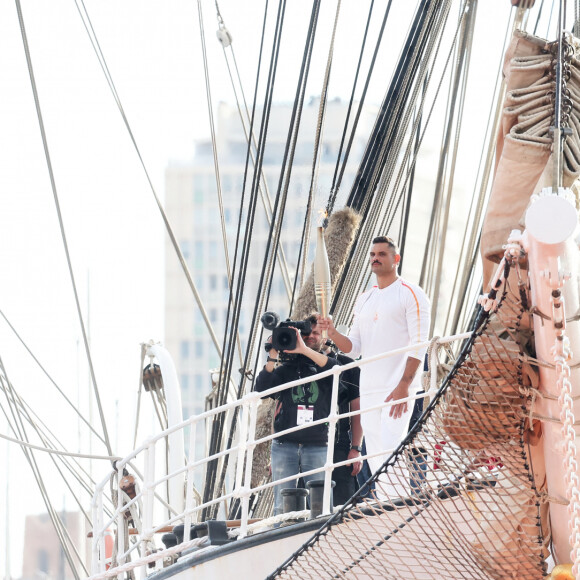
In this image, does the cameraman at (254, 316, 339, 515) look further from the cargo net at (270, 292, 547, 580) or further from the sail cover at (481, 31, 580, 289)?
the sail cover at (481, 31, 580, 289)

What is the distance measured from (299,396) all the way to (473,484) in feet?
6.18

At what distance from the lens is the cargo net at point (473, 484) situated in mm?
3418

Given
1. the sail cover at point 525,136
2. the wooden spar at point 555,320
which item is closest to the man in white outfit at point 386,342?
the sail cover at point 525,136

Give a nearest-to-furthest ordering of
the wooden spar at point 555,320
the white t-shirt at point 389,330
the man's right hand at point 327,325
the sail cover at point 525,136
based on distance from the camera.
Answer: the wooden spar at point 555,320, the sail cover at point 525,136, the white t-shirt at point 389,330, the man's right hand at point 327,325

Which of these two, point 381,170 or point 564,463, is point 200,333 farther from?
point 564,463

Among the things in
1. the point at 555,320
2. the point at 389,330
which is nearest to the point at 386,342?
the point at 389,330

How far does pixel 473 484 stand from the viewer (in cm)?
365

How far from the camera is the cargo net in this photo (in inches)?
135

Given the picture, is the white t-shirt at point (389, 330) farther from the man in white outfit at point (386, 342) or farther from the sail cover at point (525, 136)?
the sail cover at point (525, 136)

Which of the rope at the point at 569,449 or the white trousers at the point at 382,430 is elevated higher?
the white trousers at the point at 382,430

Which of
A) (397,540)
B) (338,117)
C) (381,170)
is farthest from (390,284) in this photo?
(338,117)

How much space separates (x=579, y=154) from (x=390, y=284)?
6.07 feet

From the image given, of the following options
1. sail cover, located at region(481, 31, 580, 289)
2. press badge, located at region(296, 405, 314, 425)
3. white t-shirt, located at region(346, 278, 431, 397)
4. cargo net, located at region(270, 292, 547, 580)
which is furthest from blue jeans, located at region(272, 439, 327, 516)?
sail cover, located at region(481, 31, 580, 289)

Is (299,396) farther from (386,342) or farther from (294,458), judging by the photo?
(386,342)
